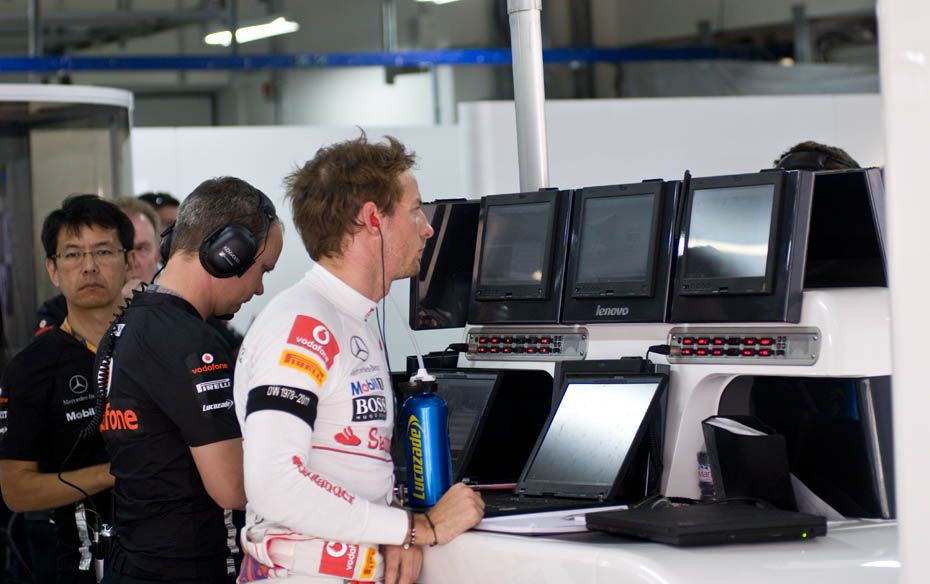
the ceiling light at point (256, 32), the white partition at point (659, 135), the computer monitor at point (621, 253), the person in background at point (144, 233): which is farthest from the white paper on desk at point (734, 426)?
the ceiling light at point (256, 32)

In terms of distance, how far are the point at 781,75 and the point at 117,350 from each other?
6.76m

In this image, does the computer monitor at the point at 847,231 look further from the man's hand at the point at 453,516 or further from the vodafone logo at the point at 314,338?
the vodafone logo at the point at 314,338

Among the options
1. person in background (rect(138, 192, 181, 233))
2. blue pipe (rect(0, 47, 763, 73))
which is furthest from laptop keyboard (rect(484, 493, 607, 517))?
blue pipe (rect(0, 47, 763, 73))

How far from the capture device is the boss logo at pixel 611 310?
2346mm

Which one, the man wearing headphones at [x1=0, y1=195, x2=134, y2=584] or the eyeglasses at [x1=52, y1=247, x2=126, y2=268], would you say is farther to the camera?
the eyeglasses at [x1=52, y1=247, x2=126, y2=268]

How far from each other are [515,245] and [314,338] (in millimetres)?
745

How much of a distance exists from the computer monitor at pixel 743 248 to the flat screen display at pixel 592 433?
169 millimetres

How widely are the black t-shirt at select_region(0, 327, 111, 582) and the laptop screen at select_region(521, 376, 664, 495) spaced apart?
46.9 inches

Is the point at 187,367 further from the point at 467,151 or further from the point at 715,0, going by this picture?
the point at 715,0

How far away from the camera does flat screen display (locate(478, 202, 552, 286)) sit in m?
2.52

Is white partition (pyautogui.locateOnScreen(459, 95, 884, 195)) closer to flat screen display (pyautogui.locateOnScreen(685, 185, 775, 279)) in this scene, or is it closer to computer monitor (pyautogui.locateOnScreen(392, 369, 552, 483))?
computer monitor (pyautogui.locateOnScreen(392, 369, 552, 483))

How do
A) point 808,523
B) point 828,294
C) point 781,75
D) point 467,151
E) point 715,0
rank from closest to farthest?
point 808,523 → point 828,294 → point 467,151 → point 781,75 → point 715,0

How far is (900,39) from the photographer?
54.5 inches

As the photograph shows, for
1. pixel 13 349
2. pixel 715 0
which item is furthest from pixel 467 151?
pixel 715 0
